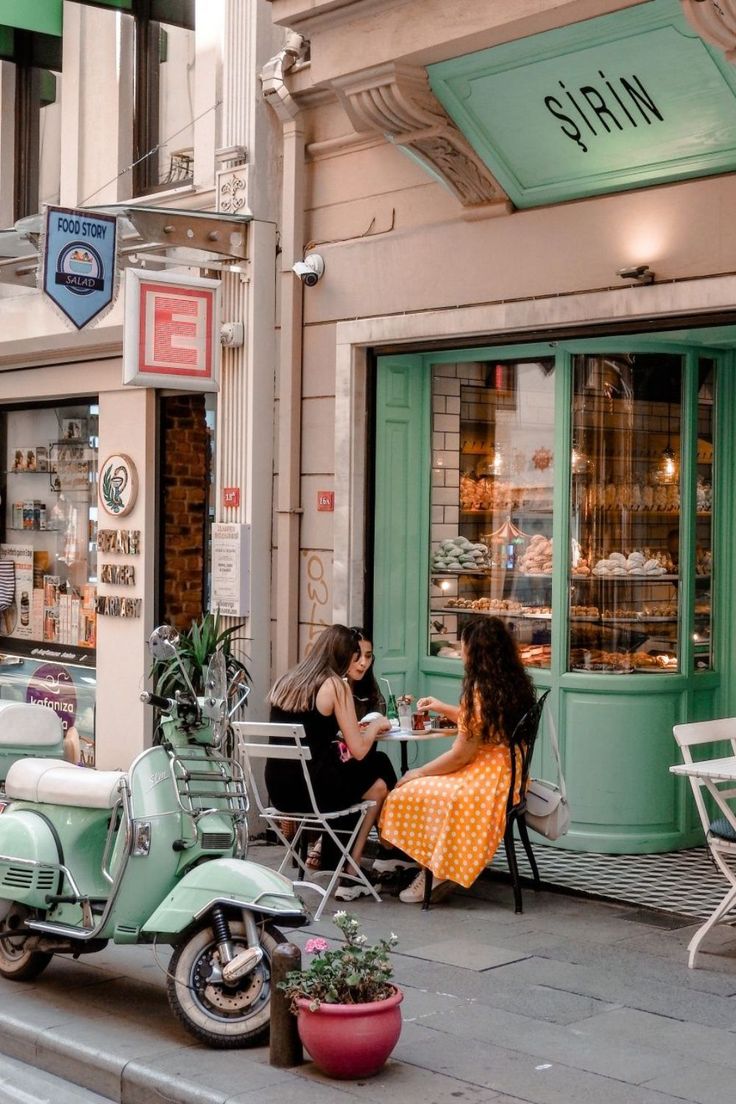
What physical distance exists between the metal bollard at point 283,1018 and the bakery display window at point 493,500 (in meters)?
4.23

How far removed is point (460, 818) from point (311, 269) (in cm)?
399

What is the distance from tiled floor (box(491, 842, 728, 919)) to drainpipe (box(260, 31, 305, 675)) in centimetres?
222

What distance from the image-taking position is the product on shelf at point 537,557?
919 cm

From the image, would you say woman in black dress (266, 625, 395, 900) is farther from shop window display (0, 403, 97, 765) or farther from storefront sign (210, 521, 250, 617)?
shop window display (0, 403, 97, 765)

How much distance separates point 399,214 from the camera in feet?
30.3

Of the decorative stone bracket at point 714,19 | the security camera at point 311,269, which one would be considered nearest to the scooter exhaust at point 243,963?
the decorative stone bracket at point 714,19

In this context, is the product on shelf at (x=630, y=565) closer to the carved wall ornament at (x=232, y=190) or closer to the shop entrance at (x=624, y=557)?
the shop entrance at (x=624, y=557)

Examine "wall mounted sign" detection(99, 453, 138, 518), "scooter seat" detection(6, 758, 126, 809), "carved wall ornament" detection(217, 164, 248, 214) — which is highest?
"carved wall ornament" detection(217, 164, 248, 214)

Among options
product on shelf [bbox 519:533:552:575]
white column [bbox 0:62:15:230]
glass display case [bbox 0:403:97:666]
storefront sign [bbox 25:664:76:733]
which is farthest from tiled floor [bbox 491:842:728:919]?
white column [bbox 0:62:15:230]

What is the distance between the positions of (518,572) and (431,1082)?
463cm

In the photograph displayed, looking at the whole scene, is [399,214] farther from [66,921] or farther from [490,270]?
[66,921]

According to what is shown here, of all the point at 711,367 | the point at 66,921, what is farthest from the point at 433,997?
the point at 711,367

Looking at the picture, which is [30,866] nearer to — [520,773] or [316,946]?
[316,946]

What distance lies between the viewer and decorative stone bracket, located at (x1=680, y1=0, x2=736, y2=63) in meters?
6.20
